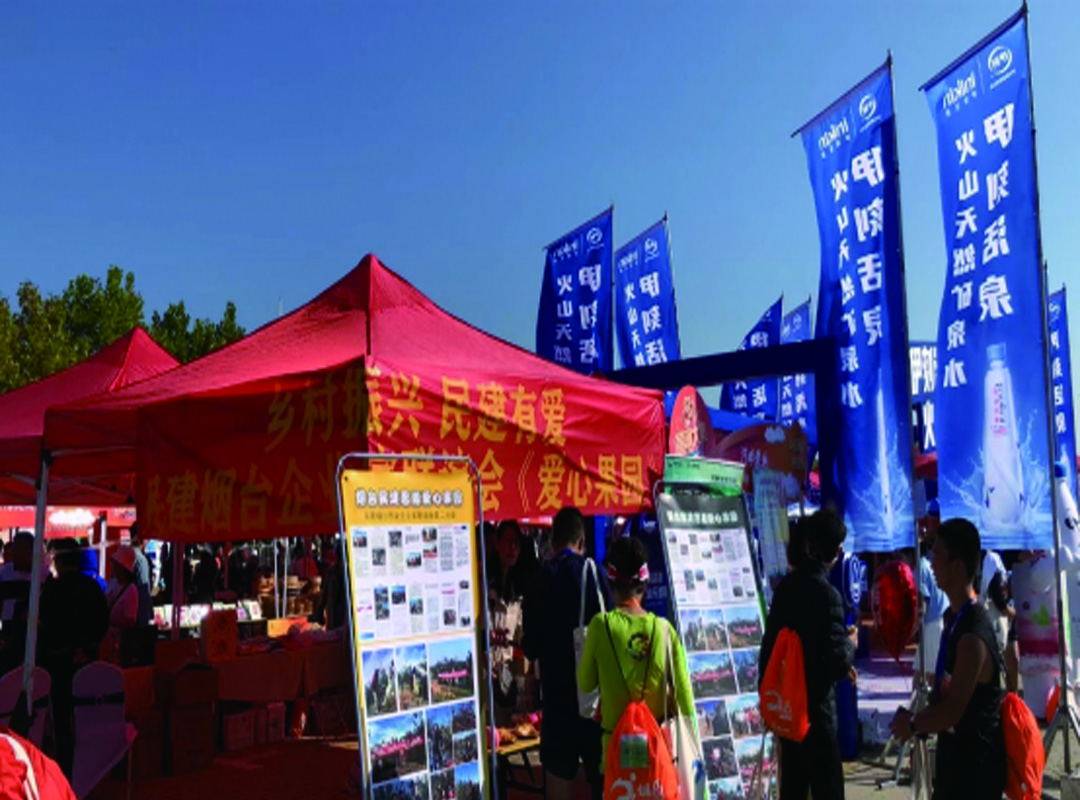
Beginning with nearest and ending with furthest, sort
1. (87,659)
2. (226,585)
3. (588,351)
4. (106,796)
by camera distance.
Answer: (87,659), (106,796), (588,351), (226,585)

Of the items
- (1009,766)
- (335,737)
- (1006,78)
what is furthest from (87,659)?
(1006,78)

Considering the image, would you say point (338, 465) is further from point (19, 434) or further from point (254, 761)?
point (254, 761)

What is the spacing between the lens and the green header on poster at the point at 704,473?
6402 millimetres

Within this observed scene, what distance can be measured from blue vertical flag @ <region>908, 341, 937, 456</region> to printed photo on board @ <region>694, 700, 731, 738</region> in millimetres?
10487

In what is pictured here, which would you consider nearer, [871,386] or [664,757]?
[664,757]

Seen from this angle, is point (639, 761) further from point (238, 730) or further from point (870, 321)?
point (238, 730)

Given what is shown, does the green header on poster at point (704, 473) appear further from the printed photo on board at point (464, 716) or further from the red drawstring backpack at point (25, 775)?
the red drawstring backpack at point (25, 775)

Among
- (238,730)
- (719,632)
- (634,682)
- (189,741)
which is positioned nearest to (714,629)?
(719,632)

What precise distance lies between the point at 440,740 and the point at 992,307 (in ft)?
15.4

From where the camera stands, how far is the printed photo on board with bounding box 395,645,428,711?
459cm

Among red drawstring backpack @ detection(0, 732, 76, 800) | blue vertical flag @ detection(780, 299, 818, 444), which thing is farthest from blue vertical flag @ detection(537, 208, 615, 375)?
red drawstring backpack @ detection(0, 732, 76, 800)

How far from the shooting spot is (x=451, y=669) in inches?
190

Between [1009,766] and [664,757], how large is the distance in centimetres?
133

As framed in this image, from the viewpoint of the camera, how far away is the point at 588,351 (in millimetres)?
14094
